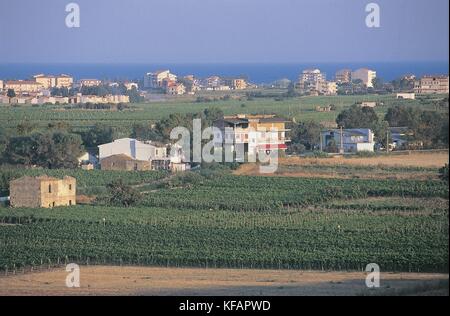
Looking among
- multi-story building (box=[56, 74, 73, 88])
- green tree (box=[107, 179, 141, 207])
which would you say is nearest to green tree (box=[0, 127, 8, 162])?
green tree (box=[107, 179, 141, 207])

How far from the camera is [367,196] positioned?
101 feet

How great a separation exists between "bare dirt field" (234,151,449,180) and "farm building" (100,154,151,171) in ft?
10.2

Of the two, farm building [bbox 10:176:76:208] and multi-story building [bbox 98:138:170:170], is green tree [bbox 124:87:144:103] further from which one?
farm building [bbox 10:176:76:208]

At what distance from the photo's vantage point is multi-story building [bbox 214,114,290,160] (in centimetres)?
4131

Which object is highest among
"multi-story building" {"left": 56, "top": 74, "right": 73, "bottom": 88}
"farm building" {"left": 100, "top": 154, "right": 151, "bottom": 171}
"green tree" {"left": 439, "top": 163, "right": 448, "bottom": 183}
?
"green tree" {"left": 439, "top": 163, "right": 448, "bottom": 183}

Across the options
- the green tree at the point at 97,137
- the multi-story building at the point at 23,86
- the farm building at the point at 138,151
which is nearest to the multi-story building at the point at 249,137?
the farm building at the point at 138,151

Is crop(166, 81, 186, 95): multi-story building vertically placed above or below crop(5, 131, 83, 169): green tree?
below

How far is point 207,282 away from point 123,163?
58.6 feet

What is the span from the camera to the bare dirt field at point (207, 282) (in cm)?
1950

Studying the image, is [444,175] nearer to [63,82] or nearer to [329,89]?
[329,89]

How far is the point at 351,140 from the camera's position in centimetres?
4188

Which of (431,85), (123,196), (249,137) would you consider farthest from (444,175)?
(431,85)
